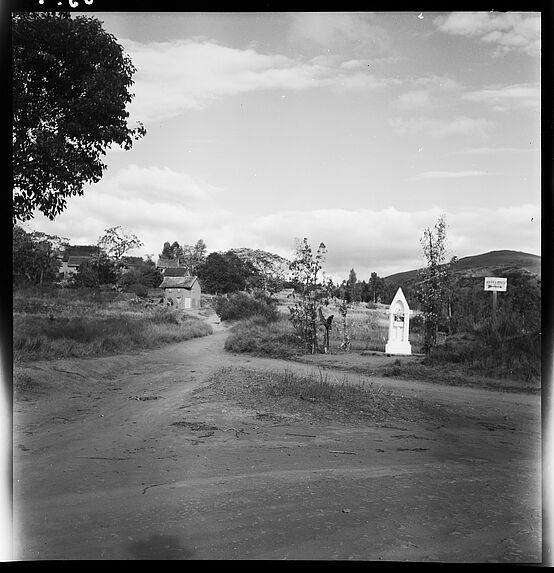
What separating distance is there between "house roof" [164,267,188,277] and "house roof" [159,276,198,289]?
0.03 m

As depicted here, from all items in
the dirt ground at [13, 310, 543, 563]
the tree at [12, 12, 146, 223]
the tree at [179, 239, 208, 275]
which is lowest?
the dirt ground at [13, 310, 543, 563]

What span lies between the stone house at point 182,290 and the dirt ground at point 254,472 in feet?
0.76

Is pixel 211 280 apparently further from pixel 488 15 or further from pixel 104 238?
pixel 488 15

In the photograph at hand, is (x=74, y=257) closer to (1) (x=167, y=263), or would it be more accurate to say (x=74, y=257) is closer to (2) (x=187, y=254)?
(1) (x=167, y=263)

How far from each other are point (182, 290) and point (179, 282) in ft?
0.20

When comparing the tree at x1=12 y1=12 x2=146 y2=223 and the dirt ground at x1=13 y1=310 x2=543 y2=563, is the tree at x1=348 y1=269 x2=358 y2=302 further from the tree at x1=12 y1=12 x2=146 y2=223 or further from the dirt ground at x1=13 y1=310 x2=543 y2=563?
the tree at x1=12 y1=12 x2=146 y2=223

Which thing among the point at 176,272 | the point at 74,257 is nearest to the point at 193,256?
the point at 176,272

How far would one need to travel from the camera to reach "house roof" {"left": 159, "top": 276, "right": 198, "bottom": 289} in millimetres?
3119

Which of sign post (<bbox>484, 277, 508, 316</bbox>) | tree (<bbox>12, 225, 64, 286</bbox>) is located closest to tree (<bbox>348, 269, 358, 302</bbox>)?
sign post (<bbox>484, 277, 508, 316</bbox>)

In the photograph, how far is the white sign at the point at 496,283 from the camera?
295cm

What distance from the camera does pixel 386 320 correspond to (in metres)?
3.15

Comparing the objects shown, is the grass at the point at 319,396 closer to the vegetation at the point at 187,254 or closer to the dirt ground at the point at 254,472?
the dirt ground at the point at 254,472

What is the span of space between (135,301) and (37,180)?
0.94 metres

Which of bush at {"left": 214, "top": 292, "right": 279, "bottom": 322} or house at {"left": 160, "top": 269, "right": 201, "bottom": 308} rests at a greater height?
house at {"left": 160, "top": 269, "right": 201, "bottom": 308}
